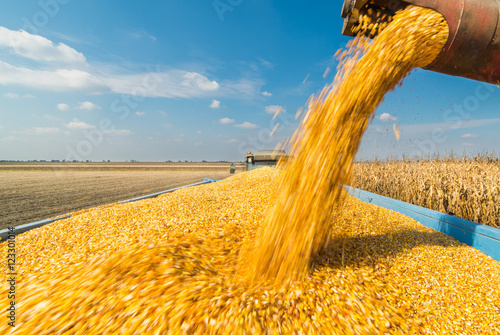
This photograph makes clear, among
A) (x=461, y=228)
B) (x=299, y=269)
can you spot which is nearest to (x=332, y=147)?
(x=299, y=269)

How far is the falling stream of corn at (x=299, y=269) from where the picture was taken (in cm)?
147

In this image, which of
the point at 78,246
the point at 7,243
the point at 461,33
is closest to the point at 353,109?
the point at 461,33

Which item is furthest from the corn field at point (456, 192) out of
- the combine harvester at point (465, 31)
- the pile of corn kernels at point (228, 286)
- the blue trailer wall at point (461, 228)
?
the combine harvester at point (465, 31)

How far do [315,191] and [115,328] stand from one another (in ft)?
5.23

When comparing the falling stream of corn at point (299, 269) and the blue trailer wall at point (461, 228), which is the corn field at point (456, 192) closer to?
the blue trailer wall at point (461, 228)

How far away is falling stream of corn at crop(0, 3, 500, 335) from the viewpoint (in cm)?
147

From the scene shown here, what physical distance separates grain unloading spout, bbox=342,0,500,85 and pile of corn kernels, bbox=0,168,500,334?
180 centimetres

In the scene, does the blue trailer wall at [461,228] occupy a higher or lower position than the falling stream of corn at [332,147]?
lower

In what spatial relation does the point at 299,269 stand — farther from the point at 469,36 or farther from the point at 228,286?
the point at 469,36

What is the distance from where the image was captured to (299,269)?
1987 millimetres

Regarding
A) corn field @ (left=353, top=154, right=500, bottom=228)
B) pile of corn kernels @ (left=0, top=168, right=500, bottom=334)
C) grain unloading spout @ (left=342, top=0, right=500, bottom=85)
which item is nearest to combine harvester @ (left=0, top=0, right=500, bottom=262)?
grain unloading spout @ (left=342, top=0, right=500, bottom=85)

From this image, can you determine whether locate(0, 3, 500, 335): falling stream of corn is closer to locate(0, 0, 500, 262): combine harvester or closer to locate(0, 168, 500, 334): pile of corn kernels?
locate(0, 168, 500, 334): pile of corn kernels

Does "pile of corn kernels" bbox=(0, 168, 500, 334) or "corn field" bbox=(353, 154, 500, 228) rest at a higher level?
"corn field" bbox=(353, 154, 500, 228)

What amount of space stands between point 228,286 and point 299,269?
59 centimetres
